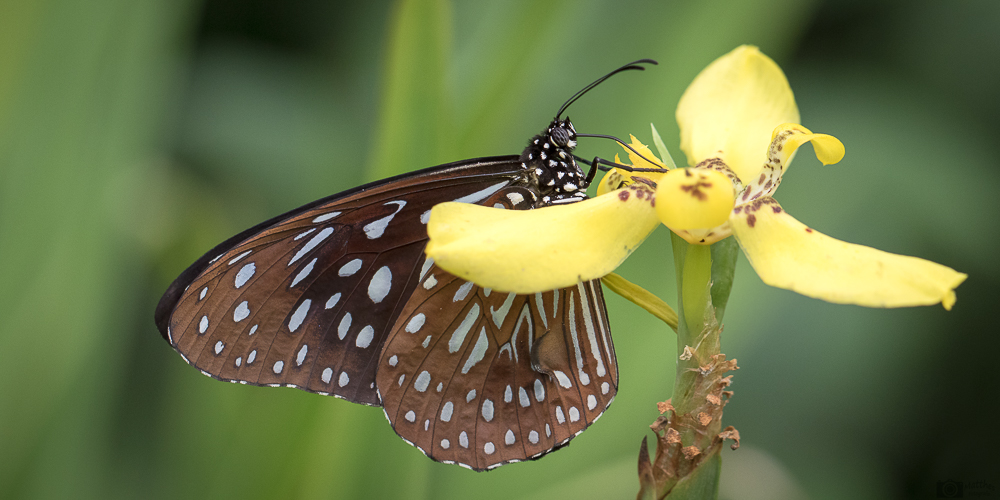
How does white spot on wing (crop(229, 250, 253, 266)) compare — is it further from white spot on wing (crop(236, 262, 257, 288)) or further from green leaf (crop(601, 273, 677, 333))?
green leaf (crop(601, 273, 677, 333))

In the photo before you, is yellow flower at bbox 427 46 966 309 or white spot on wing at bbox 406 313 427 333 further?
white spot on wing at bbox 406 313 427 333

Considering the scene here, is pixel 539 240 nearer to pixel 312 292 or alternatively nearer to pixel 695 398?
pixel 695 398

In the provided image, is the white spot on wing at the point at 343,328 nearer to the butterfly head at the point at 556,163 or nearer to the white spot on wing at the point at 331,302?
the white spot on wing at the point at 331,302

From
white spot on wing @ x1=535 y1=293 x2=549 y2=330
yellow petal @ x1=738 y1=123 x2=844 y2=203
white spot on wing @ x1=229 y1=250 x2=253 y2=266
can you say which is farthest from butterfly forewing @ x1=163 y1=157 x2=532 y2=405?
yellow petal @ x1=738 y1=123 x2=844 y2=203

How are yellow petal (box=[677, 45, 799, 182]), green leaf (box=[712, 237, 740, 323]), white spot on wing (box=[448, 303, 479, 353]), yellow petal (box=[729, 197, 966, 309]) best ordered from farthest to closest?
white spot on wing (box=[448, 303, 479, 353]), yellow petal (box=[677, 45, 799, 182]), green leaf (box=[712, 237, 740, 323]), yellow petal (box=[729, 197, 966, 309])

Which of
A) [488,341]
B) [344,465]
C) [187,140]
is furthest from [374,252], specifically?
[187,140]

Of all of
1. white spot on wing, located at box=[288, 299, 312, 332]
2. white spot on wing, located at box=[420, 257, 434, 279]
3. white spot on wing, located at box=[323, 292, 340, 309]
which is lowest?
white spot on wing, located at box=[288, 299, 312, 332]

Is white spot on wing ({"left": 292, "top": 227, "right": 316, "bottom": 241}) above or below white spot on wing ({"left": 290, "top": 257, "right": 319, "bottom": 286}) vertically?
above

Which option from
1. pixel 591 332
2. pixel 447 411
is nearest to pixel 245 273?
pixel 447 411
